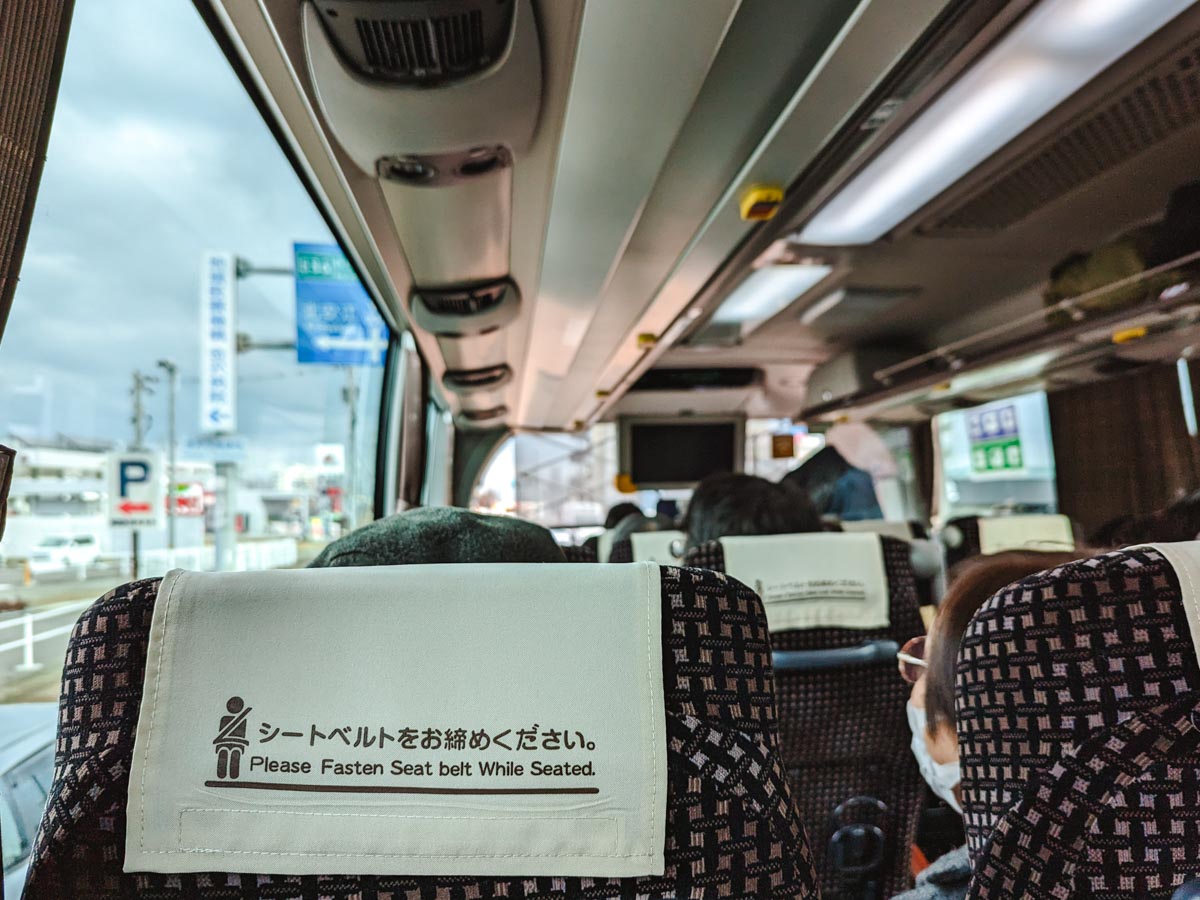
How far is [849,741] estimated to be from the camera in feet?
6.91

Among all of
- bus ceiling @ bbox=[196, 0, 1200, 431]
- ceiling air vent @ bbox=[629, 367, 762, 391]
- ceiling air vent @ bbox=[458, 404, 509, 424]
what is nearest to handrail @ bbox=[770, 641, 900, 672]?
bus ceiling @ bbox=[196, 0, 1200, 431]

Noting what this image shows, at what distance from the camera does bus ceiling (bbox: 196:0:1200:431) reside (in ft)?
5.78

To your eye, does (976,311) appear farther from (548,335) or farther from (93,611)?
(93,611)

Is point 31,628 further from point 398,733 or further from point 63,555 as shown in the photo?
point 398,733

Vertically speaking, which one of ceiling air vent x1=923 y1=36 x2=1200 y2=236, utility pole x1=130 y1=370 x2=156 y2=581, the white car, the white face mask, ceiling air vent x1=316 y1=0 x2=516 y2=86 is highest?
ceiling air vent x1=923 y1=36 x2=1200 y2=236

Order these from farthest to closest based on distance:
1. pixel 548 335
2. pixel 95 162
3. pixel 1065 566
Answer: pixel 548 335 → pixel 95 162 → pixel 1065 566

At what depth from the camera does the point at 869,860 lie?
1.98 meters

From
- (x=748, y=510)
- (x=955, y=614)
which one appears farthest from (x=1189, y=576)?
(x=748, y=510)

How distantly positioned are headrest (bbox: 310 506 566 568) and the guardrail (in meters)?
0.80

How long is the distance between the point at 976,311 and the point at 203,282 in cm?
437

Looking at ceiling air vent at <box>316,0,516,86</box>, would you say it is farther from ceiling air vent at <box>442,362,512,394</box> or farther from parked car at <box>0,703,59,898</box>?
ceiling air vent at <box>442,362,512,394</box>

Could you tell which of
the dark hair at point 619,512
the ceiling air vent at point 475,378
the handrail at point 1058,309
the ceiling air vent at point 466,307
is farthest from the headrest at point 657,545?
the dark hair at point 619,512

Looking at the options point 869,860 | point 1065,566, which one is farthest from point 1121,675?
point 869,860

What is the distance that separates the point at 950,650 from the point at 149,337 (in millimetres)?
2064
